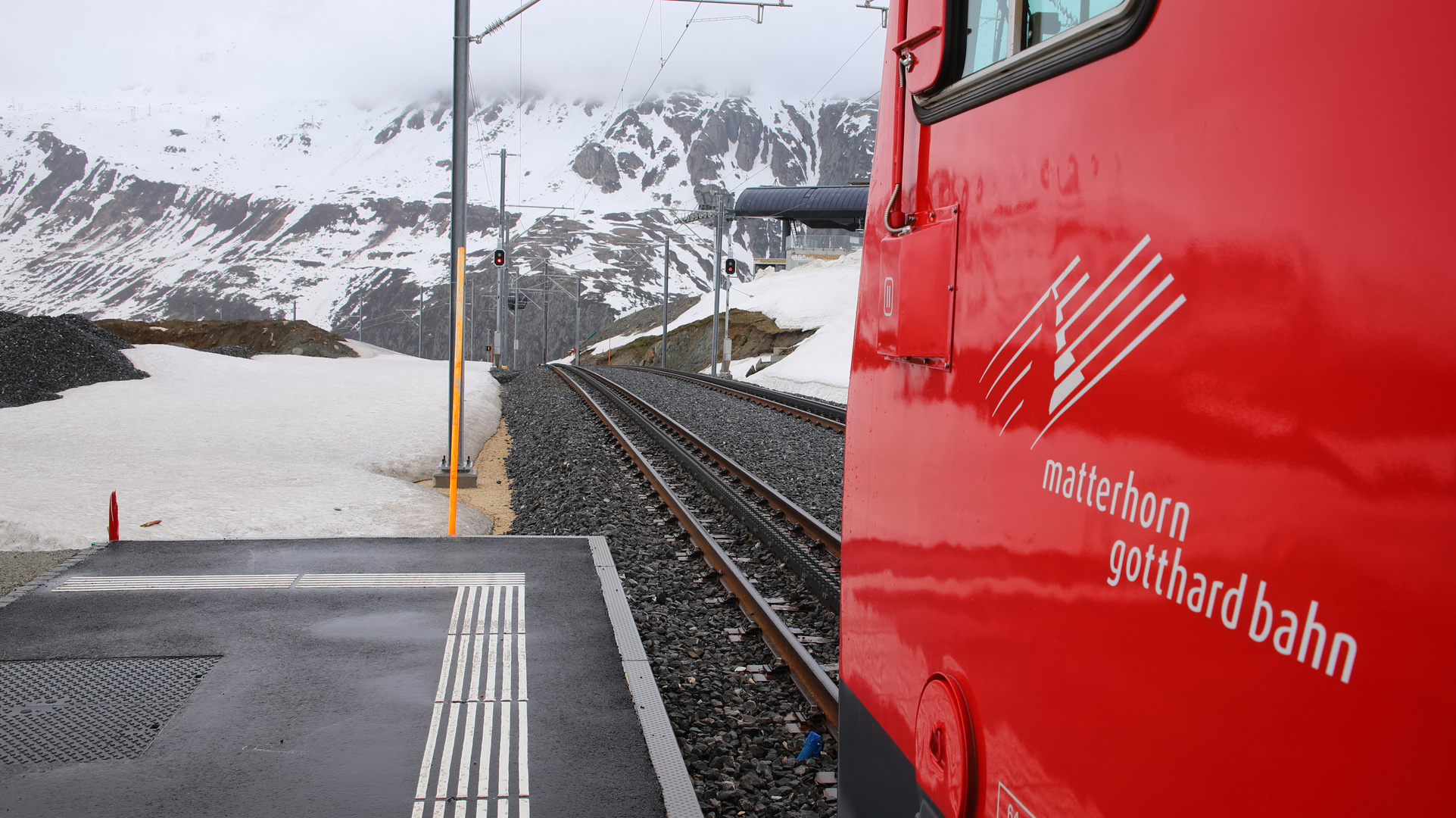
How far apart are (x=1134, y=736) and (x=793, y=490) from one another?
987 cm

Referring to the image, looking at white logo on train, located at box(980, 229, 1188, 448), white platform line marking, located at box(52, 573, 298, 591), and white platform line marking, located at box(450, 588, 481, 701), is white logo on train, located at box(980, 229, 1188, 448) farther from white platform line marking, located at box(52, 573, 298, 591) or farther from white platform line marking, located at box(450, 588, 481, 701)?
white platform line marking, located at box(52, 573, 298, 591)

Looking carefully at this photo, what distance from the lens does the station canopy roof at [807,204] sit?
49.7 metres

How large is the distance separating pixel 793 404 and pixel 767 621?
16.1 metres

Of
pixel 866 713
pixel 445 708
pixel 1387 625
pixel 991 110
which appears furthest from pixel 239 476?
pixel 1387 625

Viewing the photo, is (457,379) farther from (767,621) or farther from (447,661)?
(447,661)

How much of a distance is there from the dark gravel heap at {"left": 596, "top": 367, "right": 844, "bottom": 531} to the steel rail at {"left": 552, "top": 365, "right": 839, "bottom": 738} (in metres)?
1.03

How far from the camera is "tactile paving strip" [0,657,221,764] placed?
4.00 meters

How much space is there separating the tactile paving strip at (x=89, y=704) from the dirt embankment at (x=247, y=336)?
42781 millimetres

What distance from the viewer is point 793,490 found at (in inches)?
450

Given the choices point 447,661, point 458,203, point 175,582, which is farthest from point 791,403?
point 447,661

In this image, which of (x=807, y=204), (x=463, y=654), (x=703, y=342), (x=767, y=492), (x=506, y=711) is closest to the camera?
(x=506, y=711)

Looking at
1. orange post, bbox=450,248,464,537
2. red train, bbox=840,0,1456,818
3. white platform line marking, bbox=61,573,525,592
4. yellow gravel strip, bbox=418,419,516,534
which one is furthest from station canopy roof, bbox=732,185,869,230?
red train, bbox=840,0,1456,818

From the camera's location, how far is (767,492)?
34.8 feet

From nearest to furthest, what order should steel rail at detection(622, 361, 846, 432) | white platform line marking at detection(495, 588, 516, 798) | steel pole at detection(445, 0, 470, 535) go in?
1. white platform line marking at detection(495, 588, 516, 798)
2. steel pole at detection(445, 0, 470, 535)
3. steel rail at detection(622, 361, 846, 432)
